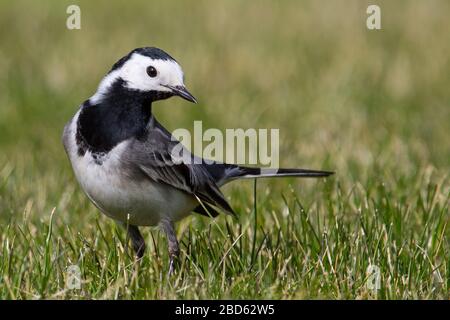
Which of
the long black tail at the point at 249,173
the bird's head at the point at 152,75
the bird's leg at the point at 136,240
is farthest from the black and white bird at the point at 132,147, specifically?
the long black tail at the point at 249,173

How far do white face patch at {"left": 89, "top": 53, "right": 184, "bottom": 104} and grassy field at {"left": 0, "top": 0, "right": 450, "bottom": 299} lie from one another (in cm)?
82

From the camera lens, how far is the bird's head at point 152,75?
4.63m

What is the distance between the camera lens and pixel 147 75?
4.64m

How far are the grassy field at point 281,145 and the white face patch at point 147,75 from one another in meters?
0.82

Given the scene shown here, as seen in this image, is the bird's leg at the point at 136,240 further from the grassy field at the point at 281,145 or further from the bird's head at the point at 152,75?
the bird's head at the point at 152,75

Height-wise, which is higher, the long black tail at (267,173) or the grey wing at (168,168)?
the grey wing at (168,168)

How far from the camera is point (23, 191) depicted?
6.49 metres

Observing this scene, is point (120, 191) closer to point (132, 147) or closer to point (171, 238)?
point (132, 147)

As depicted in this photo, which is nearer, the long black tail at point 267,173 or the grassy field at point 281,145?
the grassy field at point 281,145

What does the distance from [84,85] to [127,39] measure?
180cm

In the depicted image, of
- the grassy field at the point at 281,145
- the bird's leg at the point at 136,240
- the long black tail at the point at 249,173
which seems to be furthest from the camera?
the long black tail at the point at 249,173

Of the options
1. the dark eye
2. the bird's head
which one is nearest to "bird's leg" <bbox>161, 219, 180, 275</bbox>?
the bird's head

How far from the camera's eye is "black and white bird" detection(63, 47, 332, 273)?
181 inches
